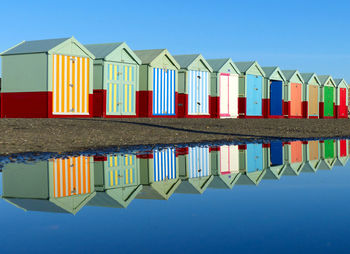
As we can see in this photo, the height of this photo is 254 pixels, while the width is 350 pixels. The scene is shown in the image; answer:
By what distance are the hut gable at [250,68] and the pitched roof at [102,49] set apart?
1422 centimetres

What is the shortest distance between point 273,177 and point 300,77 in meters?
43.6

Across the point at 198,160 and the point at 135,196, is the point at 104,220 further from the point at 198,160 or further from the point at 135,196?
the point at 198,160

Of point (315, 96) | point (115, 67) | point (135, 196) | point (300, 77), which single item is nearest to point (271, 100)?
point (300, 77)

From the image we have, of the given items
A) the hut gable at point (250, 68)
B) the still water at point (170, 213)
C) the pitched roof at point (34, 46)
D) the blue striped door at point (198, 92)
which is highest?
the hut gable at point (250, 68)

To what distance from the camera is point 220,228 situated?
Result: 4520 mm

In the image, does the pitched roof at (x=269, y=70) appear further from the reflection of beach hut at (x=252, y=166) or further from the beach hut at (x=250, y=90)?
the reflection of beach hut at (x=252, y=166)

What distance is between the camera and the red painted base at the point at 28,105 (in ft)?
88.3

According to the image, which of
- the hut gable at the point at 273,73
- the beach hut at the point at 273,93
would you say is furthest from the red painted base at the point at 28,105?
the hut gable at the point at 273,73

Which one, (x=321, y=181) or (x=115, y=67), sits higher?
(x=115, y=67)

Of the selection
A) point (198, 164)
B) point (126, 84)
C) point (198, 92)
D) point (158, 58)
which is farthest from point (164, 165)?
point (198, 92)

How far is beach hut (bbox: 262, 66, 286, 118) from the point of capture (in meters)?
44.7

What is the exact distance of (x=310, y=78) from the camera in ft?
170

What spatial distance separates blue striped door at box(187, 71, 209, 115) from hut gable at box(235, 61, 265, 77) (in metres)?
5.20

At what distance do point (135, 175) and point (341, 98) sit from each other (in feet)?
178
